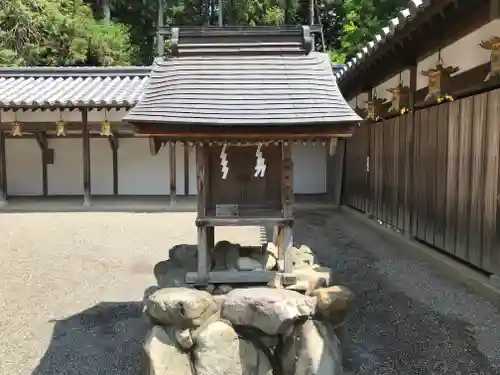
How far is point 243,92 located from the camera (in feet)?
14.0

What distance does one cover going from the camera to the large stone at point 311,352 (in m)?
3.59

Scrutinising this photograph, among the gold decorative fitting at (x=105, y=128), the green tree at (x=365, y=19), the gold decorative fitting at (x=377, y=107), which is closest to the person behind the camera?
the gold decorative fitting at (x=377, y=107)

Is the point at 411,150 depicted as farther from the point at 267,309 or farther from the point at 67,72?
the point at 67,72

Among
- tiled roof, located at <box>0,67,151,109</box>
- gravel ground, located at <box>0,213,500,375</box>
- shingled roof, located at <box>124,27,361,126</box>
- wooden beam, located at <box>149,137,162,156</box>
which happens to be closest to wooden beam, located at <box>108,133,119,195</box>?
tiled roof, located at <box>0,67,151,109</box>

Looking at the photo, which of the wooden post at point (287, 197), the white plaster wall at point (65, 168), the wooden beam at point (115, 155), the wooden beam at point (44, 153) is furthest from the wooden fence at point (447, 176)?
the wooden beam at point (44, 153)

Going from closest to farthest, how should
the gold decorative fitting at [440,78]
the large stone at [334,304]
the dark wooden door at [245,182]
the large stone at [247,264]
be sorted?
1. the large stone at [334,304]
2. the dark wooden door at [245,182]
3. the large stone at [247,264]
4. the gold decorative fitting at [440,78]

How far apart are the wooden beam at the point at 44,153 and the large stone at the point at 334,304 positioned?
1195 cm

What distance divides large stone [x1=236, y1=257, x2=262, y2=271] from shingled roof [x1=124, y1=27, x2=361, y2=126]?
146 cm

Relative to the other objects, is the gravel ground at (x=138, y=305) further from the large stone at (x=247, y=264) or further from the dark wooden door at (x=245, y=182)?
the dark wooden door at (x=245, y=182)

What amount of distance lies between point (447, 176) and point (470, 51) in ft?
4.99

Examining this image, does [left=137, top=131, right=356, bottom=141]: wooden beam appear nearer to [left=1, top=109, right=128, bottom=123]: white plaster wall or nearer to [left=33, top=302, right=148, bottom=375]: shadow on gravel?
[left=33, top=302, right=148, bottom=375]: shadow on gravel

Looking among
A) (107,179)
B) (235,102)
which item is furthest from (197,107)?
(107,179)

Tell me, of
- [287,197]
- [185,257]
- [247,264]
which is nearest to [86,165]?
[185,257]

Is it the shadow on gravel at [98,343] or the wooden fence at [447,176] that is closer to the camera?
the shadow on gravel at [98,343]
